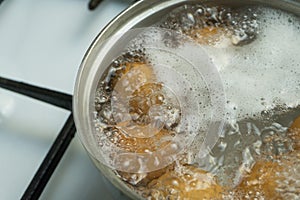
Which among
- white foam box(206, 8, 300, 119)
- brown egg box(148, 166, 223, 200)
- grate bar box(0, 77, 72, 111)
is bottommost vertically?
brown egg box(148, 166, 223, 200)

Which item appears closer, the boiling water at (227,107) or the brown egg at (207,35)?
the boiling water at (227,107)

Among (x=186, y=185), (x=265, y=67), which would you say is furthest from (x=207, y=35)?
(x=186, y=185)

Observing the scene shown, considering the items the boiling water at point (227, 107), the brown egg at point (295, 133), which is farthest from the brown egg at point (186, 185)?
the brown egg at point (295, 133)

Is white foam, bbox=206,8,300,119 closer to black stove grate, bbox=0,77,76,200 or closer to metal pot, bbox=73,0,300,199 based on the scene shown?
metal pot, bbox=73,0,300,199

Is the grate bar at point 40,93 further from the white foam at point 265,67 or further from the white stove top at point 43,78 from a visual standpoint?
the white foam at point 265,67

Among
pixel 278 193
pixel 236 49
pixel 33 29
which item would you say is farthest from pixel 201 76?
pixel 33 29

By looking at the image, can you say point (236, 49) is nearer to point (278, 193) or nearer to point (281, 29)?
point (281, 29)

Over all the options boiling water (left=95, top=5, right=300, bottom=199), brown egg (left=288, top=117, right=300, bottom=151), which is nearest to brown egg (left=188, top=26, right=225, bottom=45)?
boiling water (left=95, top=5, right=300, bottom=199)
